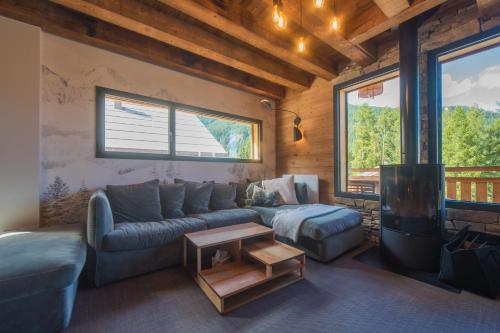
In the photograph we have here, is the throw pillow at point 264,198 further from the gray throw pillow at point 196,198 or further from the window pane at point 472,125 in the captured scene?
the window pane at point 472,125

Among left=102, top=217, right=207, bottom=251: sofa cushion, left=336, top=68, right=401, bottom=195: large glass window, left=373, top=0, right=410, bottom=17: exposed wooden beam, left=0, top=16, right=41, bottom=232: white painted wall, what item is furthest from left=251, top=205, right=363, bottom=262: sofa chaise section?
left=0, top=16, right=41, bottom=232: white painted wall

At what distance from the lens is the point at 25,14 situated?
210 centimetres

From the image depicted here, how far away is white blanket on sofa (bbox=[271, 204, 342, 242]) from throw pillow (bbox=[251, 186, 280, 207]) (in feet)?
1.33

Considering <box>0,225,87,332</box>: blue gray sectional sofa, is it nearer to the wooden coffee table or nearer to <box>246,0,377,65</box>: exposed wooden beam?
the wooden coffee table

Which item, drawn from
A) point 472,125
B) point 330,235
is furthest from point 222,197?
point 472,125

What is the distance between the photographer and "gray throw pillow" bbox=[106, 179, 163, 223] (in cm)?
230

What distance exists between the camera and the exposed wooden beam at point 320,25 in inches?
76.9

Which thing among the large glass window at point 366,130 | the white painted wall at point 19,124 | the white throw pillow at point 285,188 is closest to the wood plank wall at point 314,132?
the large glass window at point 366,130

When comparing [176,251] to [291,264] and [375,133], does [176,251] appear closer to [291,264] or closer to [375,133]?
[291,264]

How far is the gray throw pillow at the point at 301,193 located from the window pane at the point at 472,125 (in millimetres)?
1778

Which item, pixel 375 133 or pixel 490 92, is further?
pixel 375 133

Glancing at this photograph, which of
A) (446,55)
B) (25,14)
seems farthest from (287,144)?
(25,14)

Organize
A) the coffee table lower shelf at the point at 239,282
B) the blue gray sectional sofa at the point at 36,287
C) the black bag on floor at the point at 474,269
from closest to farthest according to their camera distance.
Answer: the blue gray sectional sofa at the point at 36,287 < the coffee table lower shelf at the point at 239,282 < the black bag on floor at the point at 474,269

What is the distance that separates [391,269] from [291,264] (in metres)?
1.05
